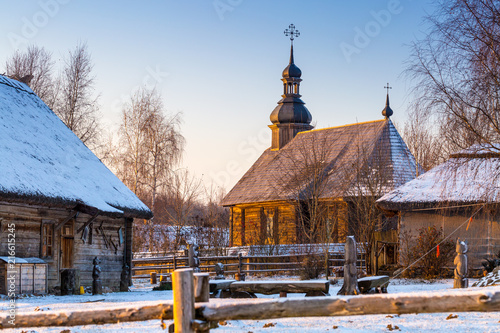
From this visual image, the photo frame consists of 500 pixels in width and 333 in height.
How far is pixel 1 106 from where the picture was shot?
64.2 ft

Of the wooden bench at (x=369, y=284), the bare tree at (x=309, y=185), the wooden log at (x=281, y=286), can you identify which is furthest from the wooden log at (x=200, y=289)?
the bare tree at (x=309, y=185)

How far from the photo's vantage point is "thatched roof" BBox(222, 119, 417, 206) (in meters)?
33.7

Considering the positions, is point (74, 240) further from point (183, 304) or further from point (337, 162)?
point (337, 162)

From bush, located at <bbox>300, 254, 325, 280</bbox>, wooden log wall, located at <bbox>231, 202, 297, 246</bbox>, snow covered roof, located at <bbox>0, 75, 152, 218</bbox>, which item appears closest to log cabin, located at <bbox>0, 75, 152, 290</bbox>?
snow covered roof, located at <bbox>0, 75, 152, 218</bbox>

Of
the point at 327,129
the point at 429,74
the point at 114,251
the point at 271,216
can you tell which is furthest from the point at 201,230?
the point at 429,74

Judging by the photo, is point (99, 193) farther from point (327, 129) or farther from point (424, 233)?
point (327, 129)

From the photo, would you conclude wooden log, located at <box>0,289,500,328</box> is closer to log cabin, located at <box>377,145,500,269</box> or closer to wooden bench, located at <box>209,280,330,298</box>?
wooden bench, located at <box>209,280,330,298</box>

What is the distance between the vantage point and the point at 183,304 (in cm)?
675

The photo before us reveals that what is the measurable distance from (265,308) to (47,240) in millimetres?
12748

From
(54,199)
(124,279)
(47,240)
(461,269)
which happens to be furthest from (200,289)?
(124,279)

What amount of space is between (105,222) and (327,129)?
72.5ft

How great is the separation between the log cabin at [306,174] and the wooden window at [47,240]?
12603mm

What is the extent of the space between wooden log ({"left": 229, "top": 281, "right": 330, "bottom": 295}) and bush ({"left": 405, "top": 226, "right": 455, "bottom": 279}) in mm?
11005

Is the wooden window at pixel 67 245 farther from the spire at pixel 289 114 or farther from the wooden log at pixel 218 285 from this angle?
the spire at pixel 289 114
